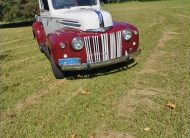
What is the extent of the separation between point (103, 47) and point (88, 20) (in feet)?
2.97

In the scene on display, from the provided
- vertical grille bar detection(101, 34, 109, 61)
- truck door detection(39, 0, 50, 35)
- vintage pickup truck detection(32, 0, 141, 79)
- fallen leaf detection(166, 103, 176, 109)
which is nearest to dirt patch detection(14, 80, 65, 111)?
vintage pickup truck detection(32, 0, 141, 79)

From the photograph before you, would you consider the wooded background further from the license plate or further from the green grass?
the license plate

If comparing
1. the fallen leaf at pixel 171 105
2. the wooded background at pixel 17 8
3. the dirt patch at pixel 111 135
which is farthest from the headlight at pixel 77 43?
the wooded background at pixel 17 8

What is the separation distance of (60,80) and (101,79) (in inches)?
43.2

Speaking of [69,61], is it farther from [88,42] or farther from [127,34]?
[127,34]

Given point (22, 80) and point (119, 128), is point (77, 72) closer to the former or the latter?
point (22, 80)

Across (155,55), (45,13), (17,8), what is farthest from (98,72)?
(17,8)

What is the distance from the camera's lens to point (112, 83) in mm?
7680

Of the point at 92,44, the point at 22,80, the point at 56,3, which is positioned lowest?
the point at 22,80

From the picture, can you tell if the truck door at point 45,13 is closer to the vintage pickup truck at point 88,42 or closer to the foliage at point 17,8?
the vintage pickup truck at point 88,42

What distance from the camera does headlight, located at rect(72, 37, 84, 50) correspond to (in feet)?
25.6

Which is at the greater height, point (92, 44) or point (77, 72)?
point (92, 44)

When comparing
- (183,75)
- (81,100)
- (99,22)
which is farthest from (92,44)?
(183,75)

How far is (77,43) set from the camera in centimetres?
783
